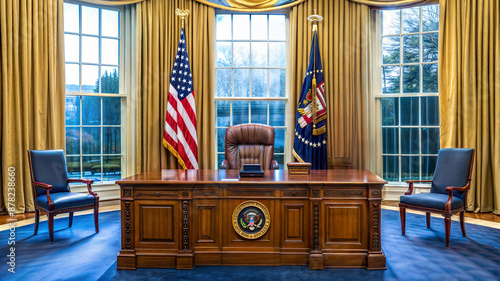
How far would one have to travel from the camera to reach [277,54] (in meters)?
5.35

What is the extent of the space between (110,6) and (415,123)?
185 inches

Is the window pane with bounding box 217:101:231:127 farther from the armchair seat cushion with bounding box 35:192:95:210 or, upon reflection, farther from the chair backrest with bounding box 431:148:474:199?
the chair backrest with bounding box 431:148:474:199

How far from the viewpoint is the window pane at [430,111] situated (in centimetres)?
505

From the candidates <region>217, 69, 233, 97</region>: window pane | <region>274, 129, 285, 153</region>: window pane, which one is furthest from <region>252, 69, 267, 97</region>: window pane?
<region>274, 129, 285, 153</region>: window pane

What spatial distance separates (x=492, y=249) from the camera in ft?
10.2

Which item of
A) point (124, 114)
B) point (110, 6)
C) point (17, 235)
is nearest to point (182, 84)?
point (124, 114)

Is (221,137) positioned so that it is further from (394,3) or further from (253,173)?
(394,3)

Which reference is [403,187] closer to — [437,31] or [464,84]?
[464,84]

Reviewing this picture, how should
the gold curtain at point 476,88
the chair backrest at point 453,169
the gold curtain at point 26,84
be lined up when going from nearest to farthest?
the chair backrest at point 453,169 → the gold curtain at point 26,84 → the gold curtain at point 476,88

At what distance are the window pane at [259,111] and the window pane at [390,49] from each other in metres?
1.90

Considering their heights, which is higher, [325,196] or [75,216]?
[325,196]

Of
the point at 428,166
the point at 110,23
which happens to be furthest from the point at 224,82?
the point at 428,166

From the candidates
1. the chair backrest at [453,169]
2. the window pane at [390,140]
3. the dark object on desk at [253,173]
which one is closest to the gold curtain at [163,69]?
the dark object on desk at [253,173]

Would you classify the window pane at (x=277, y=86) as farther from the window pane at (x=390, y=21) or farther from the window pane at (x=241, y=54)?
the window pane at (x=390, y=21)
